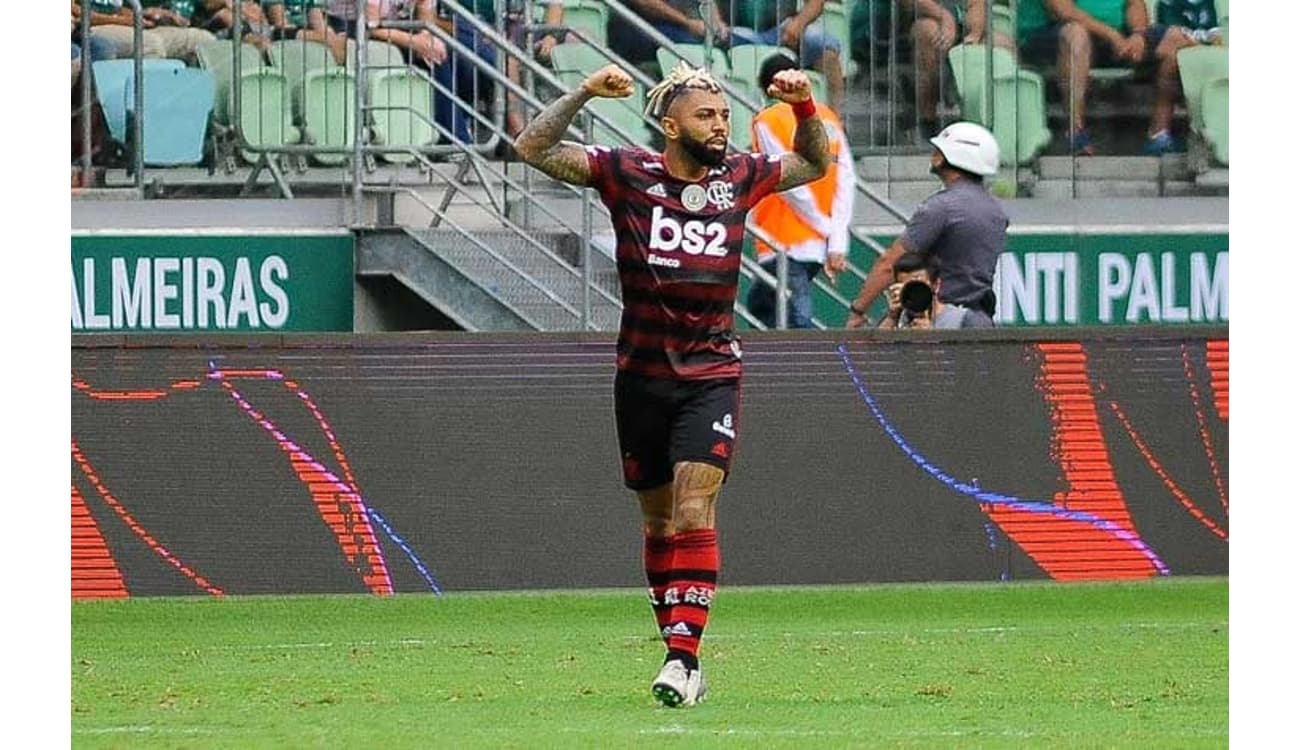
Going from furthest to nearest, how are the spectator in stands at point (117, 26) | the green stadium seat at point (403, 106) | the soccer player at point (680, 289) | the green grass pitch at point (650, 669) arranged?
the spectator in stands at point (117, 26) < the green stadium seat at point (403, 106) < the soccer player at point (680, 289) < the green grass pitch at point (650, 669)

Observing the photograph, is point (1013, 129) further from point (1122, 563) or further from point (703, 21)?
point (1122, 563)

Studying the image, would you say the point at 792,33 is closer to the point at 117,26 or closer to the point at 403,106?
the point at 403,106

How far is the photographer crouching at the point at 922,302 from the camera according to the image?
13.1 metres

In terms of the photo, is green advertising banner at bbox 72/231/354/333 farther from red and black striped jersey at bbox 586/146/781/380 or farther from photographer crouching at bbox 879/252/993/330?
red and black striped jersey at bbox 586/146/781/380

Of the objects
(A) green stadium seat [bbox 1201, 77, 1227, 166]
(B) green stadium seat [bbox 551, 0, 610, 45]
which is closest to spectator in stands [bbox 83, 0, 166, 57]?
(B) green stadium seat [bbox 551, 0, 610, 45]

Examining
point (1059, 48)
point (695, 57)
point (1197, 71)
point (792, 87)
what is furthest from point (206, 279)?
point (792, 87)

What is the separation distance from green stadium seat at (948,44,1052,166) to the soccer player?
23.9 ft

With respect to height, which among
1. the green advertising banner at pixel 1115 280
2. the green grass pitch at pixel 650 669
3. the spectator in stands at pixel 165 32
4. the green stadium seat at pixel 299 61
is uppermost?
the spectator in stands at pixel 165 32

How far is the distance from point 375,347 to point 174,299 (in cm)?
288

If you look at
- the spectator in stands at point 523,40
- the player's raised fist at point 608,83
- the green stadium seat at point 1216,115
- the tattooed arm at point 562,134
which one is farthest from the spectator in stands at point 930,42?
the player's raised fist at point 608,83

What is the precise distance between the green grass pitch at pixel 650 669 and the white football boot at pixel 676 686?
6 centimetres

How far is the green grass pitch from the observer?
24.0 feet

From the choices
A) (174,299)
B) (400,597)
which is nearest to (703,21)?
(174,299)

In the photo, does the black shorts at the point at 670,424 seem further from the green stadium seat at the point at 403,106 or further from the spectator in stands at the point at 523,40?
the spectator in stands at the point at 523,40
